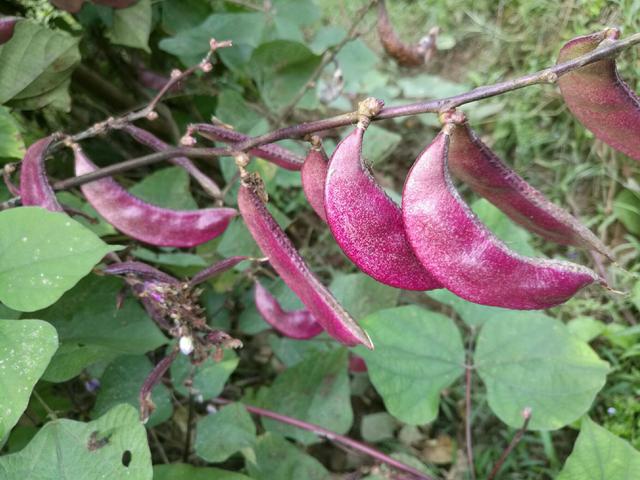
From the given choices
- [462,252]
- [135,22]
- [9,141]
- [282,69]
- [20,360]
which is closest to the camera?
[462,252]

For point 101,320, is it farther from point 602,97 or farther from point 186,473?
point 602,97

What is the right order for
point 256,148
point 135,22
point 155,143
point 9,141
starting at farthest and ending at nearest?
point 135,22 < point 9,141 < point 155,143 < point 256,148

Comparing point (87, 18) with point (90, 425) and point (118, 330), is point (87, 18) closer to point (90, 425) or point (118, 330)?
point (118, 330)

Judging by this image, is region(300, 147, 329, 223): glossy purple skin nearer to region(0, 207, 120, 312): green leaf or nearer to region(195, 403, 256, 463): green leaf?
region(0, 207, 120, 312): green leaf

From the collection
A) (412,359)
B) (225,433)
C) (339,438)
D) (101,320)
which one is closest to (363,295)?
(412,359)

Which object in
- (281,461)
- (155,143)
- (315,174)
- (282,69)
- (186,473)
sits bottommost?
(281,461)

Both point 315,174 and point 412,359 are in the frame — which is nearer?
point 315,174

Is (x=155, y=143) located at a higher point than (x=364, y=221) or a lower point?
lower
